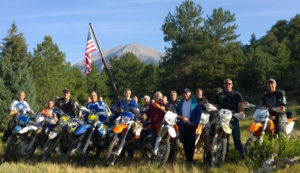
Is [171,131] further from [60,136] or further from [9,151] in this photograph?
[9,151]

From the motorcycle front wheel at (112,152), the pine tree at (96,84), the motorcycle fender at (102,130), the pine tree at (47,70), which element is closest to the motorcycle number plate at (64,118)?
the motorcycle fender at (102,130)

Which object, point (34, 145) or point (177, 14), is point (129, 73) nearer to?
point (177, 14)

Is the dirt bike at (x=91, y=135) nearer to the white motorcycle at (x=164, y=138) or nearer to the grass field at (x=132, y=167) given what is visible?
the grass field at (x=132, y=167)

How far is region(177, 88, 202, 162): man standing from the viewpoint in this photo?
282 inches

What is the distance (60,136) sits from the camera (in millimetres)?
8078

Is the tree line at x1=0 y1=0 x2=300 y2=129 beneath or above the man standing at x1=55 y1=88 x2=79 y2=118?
above

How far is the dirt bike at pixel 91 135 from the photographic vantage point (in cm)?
736

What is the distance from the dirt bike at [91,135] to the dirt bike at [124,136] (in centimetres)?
48

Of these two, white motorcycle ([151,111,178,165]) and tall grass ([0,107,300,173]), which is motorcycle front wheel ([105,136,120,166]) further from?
white motorcycle ([151,111,178,165])

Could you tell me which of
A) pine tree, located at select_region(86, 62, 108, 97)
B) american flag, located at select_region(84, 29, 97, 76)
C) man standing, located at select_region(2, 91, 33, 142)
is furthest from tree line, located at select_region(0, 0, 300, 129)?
man standing, located at select_region(2, 91, 33, 142)

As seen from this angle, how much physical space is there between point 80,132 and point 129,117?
1162mm

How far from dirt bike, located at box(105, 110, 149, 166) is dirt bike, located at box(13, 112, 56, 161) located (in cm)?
205

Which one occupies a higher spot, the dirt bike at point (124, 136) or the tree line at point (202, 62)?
the tree line at point (202, 62)

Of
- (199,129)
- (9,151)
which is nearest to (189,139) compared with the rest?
(199,129)
